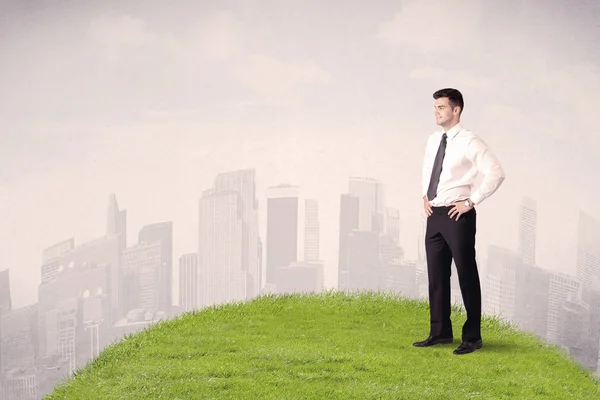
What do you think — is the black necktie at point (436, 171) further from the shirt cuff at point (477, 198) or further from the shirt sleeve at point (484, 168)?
the shirt cuff at point (477, 198)

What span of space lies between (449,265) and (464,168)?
83cm

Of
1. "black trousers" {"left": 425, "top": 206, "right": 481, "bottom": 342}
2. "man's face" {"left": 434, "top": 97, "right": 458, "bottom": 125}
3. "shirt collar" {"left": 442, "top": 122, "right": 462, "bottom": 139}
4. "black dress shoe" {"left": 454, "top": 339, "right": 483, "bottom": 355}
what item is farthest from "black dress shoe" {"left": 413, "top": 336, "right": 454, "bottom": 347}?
"man's face" {"left": 434, "top": 97, "right": 458, "bottom": 125}

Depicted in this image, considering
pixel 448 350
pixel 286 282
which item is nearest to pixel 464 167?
pixel 448 350

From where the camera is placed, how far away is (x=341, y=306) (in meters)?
7.93

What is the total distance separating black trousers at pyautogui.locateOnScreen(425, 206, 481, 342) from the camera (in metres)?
5.68

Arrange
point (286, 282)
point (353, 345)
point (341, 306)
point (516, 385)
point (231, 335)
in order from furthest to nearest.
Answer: point (286, 282) < point (341, 306) < point (231, 335) < point (353, 345) < point (516, 385)


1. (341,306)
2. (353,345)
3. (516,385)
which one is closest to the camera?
(516,385)

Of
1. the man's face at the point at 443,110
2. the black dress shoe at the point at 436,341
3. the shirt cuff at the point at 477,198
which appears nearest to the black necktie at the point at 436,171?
the man's face at the point at 443,110

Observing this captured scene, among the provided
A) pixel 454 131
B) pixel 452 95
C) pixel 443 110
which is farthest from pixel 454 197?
pixel 452 95

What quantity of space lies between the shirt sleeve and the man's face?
291 mm

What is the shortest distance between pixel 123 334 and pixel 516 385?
3945 mm

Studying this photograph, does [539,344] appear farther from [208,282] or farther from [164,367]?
[208,282]

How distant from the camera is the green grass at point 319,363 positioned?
5.39 m

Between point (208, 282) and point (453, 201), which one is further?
point (208, 282)
